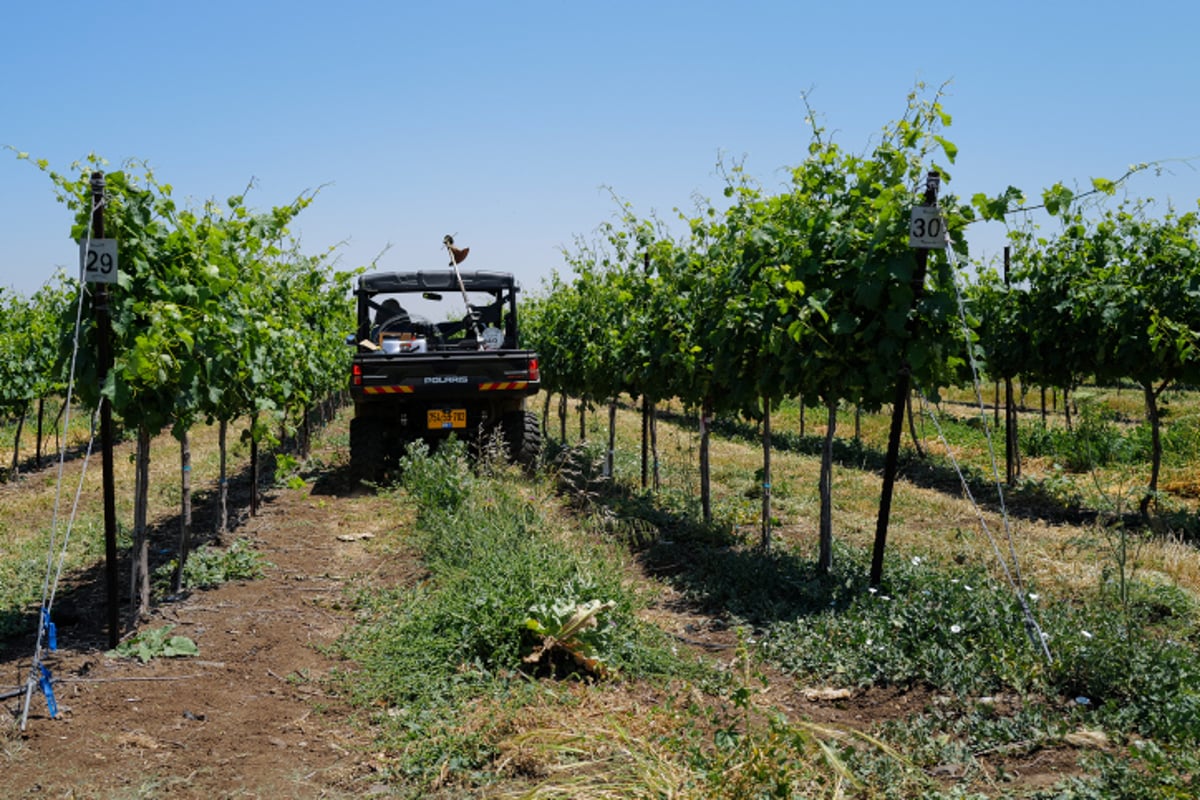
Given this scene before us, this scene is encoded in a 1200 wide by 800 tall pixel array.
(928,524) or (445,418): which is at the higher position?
(445,418)

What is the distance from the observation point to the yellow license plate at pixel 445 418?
1116 centimetres

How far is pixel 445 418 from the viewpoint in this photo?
36.7 feet

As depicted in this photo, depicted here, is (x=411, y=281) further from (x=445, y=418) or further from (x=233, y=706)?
(x=233, y=706)

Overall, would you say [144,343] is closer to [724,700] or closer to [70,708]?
[70,708]

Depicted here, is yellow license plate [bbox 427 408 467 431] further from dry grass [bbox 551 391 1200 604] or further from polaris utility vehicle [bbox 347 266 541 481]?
dry grass [bbox 551 391 1200 604]

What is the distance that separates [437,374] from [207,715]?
256 inches

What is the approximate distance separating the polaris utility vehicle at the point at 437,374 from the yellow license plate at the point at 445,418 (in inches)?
0.5

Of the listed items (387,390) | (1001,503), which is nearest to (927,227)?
(1001,503)

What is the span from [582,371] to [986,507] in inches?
236

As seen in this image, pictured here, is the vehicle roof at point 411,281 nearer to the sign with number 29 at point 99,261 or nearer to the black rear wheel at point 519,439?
the black rear wheel at point 519,439

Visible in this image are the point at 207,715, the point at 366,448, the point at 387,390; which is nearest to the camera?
the point at 207,715

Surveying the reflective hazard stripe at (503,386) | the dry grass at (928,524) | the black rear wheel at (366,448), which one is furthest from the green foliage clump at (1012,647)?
the black rear wheel at (366,448)

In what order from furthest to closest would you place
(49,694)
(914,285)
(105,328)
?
(914,285)
(105,328)
(49,694)

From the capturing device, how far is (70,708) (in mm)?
4625
